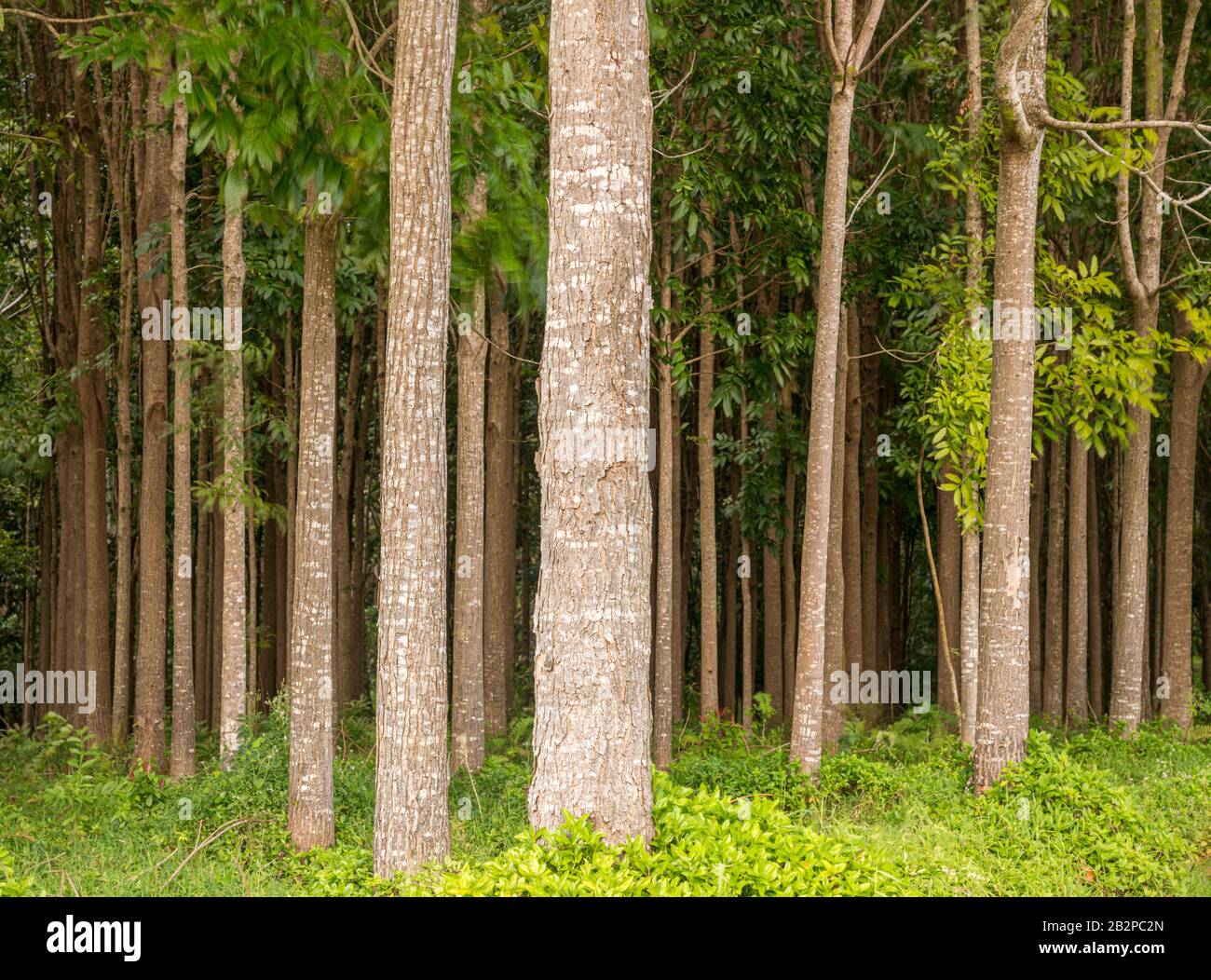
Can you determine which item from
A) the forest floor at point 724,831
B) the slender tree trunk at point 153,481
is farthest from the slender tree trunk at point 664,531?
the slender tree trunk at point 153,481

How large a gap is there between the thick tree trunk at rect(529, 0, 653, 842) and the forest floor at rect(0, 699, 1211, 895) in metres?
0.34

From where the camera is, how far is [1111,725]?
524 inches

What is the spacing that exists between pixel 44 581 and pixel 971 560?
15.2 metres

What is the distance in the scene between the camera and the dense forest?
216 inches

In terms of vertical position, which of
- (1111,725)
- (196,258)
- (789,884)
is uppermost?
(196,258)

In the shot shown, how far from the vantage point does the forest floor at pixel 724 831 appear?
204 inches

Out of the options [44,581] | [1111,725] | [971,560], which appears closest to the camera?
[971,560]

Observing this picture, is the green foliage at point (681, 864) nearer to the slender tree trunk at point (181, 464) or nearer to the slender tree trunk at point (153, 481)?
the slender tree trunk at point (181, 464)

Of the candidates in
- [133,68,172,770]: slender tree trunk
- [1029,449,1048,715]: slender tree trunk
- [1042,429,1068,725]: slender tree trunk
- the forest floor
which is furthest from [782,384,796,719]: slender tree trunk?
[133,68,172,770]: slender tree trunk

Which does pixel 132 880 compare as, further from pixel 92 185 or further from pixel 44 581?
pixel 44 581

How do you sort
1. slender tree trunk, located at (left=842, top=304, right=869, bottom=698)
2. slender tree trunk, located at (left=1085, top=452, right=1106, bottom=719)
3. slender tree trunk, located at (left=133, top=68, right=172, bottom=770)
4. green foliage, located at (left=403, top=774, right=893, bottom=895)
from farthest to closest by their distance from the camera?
slender tree trunk, located at (left=1085, top=452, right=1106, bottom=719) → slender tree trunk, located at (left=842, top=304, right=869, bottom=698) → slender tree trunk, located at (left=133, top=68, right=172, bottom=770) → green foliage, located at (left=403, top=774, right=893, bottom=895)

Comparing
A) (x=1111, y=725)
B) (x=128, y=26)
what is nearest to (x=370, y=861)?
(x=128, y=26)

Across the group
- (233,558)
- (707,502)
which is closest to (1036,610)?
(707,502)

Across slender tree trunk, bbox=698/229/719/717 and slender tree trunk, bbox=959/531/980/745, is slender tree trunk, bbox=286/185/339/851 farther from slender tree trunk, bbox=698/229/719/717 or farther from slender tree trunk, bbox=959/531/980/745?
slender tree trunk, bbox=959/531/980/745
